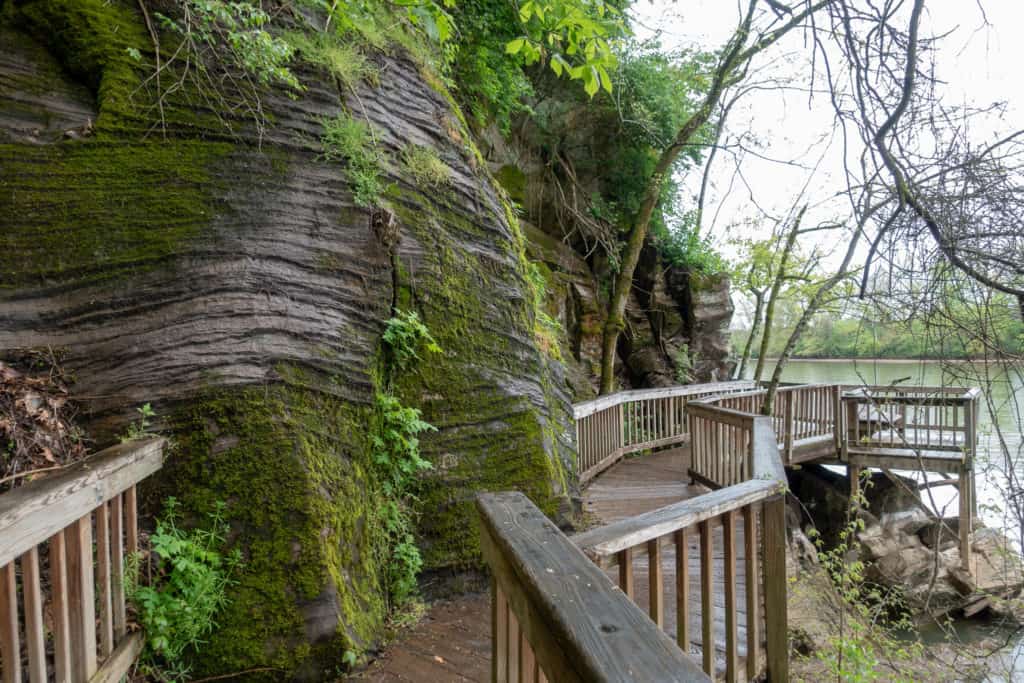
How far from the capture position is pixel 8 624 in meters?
1.60

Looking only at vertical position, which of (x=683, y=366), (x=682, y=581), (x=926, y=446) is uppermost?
(x=682, y=581)

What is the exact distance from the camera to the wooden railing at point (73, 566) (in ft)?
5.25

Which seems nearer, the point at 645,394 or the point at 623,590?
the point at 623,590

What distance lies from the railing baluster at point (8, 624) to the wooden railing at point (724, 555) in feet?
5.61

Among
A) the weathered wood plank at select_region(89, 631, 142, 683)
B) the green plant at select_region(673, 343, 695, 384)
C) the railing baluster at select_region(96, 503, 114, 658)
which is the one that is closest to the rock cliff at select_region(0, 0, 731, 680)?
the weathered wood plank at select_region(89, 631, 142, 683)

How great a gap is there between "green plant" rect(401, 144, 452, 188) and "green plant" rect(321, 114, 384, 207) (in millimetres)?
328

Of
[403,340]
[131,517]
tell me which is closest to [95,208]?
[131,517]

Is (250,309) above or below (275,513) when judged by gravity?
above

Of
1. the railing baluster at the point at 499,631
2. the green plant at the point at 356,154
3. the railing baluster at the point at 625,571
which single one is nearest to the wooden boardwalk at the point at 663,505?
the railing baluster at the point at 625,571

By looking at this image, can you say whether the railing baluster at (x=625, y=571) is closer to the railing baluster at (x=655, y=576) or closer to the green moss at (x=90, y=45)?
the railing baluster at (x=655, y=576)

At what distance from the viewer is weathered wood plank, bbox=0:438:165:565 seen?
1537 mm

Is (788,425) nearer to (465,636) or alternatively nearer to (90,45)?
(465,636)

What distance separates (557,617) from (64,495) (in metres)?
1.75

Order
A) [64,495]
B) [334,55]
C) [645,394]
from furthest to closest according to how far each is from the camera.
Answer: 1. [645,394]
2. [334,55]
3. [64,495]
